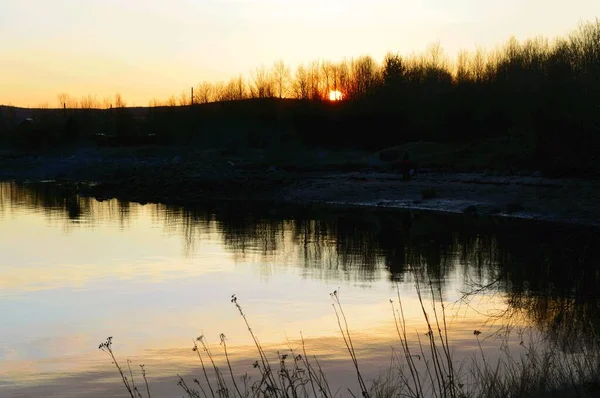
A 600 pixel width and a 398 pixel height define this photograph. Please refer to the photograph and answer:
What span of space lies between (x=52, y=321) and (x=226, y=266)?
259 inches

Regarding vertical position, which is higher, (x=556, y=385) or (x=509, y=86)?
(x=509, y=86)

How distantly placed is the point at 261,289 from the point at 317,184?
2825cm

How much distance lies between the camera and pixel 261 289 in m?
16.2

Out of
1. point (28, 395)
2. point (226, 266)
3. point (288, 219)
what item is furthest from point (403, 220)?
point (28, 395)

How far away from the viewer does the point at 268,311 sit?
46.0ft

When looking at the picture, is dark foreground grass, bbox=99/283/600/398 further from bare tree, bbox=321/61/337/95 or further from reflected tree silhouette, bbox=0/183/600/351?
bare tree, bbox=321/61/337/95

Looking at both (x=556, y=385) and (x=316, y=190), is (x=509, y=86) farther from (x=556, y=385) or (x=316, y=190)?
(x=556, y=385)

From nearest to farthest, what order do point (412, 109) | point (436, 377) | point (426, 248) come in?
1. point (436, 377)
2. point (426, 248)
3. point (412, 109)

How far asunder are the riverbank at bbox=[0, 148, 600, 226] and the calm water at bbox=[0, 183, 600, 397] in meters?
3.05

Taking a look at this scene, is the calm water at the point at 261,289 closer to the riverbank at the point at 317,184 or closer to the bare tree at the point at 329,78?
the riverbank at the point at 317,184

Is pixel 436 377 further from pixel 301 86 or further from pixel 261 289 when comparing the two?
pixel 301 86

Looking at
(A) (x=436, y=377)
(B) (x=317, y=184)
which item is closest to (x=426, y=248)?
(A) (x=436, y=377)

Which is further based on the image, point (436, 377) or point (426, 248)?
point (426, 248)

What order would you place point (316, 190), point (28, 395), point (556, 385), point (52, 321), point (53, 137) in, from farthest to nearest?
point (53, 137) < point (316, 190) < point (52, 321) < point (28, 395) < point (556, 385)
